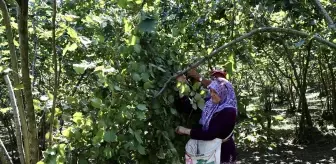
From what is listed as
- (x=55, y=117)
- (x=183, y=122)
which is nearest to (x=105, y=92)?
(x=55, y=117)

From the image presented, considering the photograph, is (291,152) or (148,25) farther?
(291,152)

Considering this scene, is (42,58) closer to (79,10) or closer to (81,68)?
(79,10)

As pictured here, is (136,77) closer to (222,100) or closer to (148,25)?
(148,25)

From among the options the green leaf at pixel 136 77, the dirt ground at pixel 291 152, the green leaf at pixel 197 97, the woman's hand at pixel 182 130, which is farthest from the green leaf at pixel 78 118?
the dirt ground at pixel 291 152

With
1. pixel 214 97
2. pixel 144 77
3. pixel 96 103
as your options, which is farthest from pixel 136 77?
pixel 214 97

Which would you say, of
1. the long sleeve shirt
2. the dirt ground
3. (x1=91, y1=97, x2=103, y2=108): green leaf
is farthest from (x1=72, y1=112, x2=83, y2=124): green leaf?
the dirt ground

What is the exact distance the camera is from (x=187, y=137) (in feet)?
9.65

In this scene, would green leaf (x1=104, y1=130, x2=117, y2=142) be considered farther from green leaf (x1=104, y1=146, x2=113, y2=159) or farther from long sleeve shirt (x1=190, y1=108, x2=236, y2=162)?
long sleeve shirt (x1=190, y1=108, x2=236, y2=162)

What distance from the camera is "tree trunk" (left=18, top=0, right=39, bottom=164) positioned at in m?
1.88

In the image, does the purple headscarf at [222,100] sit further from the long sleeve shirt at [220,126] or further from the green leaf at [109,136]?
the green leaf at [109,136]

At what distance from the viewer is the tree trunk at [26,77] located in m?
1.88

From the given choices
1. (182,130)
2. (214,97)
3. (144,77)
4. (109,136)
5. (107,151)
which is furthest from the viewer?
(214,97)

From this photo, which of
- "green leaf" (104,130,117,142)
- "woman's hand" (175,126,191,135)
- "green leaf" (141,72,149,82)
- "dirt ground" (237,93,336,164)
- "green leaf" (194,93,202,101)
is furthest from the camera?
"dirt ground" (237,93,336,164)

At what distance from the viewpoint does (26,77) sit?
199 centimetres
